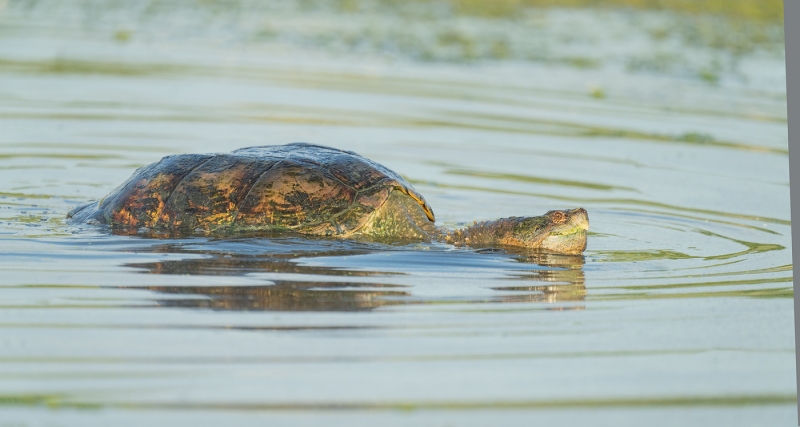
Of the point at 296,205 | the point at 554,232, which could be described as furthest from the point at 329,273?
the point at 554,232

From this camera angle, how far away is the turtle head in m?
7.39

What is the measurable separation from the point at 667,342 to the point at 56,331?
280 cm

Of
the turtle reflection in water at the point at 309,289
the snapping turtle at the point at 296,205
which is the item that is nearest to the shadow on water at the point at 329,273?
the turtle reflection in water at the point at 309,289

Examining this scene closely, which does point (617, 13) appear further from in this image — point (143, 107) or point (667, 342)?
point (667, 342)

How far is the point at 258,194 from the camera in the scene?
770cm

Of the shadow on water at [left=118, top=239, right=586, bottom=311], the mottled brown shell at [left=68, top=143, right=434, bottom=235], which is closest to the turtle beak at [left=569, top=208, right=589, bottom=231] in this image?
the shadow on water at [left=118, top=239, right=586, bottom=311]

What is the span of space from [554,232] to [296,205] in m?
1.70

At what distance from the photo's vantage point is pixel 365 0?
Result: 76.3 feet

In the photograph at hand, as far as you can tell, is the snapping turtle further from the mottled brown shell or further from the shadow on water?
the shadow on water

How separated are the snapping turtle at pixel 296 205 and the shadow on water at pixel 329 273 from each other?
191 mm

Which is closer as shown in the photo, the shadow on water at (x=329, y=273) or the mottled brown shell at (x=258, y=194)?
the shadow on water at (x=329, y=273)

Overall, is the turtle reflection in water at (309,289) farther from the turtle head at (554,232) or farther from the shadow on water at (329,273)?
the turtle head at (554,232)

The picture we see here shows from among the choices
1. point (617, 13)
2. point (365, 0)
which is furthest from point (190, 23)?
point (617, 13)

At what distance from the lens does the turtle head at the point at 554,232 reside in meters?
7.39
